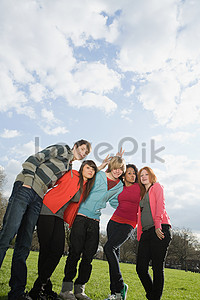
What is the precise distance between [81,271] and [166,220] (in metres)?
1.66

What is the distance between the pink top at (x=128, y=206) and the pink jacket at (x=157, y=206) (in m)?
0.16

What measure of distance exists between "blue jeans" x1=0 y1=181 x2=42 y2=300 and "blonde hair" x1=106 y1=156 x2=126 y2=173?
1.63 metres

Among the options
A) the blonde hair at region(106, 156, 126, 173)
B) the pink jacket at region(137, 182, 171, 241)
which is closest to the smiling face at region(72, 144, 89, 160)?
the blonde hair at region(106, 156, 126, 173)

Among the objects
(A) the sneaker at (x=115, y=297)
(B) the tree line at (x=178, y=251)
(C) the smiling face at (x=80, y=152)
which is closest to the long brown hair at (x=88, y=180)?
(C) the smiling face at (x=80, y=152)

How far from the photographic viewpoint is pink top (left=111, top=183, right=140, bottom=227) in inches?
178

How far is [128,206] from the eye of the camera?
4.61 m

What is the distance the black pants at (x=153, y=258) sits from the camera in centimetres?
389

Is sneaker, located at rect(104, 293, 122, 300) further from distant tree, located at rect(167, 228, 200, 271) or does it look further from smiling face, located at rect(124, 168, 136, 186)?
distant tree, located at rect(167, 228, 200, 271)

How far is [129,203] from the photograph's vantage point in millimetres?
4648

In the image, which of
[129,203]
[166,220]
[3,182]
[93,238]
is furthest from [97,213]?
[3,182]

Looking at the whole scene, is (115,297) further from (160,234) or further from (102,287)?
(102,287)

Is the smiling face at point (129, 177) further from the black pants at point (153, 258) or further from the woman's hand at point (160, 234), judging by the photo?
the woman's hand at point (160, 234)

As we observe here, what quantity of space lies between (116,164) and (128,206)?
2.71 ft

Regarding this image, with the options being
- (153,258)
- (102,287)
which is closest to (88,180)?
(153,258)
